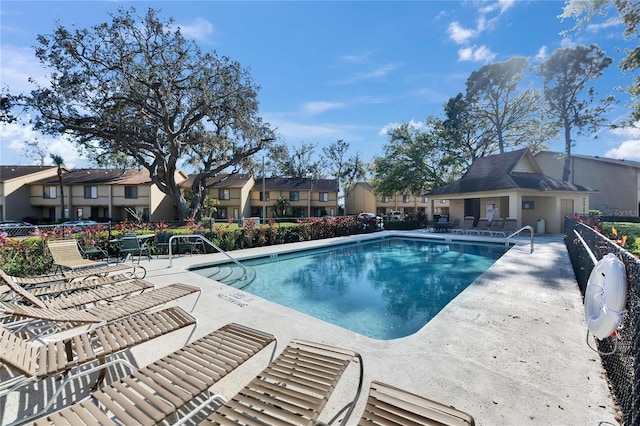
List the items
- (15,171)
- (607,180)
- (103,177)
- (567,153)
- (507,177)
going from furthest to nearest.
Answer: (103,177) → (15,171) → (607,180) → (567,153) → (507,177)

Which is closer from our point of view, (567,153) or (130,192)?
(567,153)

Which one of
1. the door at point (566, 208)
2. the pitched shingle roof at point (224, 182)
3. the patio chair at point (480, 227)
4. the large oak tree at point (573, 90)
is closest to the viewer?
the patio chair at point (480, 227)

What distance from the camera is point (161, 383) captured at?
227 centimetres

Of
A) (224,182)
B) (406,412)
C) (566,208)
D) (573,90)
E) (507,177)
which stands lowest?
(406,412)

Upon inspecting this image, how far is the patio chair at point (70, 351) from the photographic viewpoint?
236cm

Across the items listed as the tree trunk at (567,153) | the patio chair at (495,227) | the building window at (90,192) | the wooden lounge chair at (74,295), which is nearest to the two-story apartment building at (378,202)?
the tree trunk at (567,153)

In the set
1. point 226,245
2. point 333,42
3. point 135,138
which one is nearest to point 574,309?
point 226,245

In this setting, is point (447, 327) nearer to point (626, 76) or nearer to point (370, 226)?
point (370, 226)

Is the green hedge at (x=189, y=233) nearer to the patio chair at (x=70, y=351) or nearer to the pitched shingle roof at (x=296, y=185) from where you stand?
the patio chair at (x=70, y=351)

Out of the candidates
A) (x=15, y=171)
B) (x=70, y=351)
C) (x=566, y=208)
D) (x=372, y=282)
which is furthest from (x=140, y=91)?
(x=566, y=208)

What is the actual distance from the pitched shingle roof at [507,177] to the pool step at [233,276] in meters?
17.6

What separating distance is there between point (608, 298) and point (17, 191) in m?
47.9

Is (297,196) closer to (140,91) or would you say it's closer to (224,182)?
(224,182)

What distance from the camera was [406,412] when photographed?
1.97 metres
